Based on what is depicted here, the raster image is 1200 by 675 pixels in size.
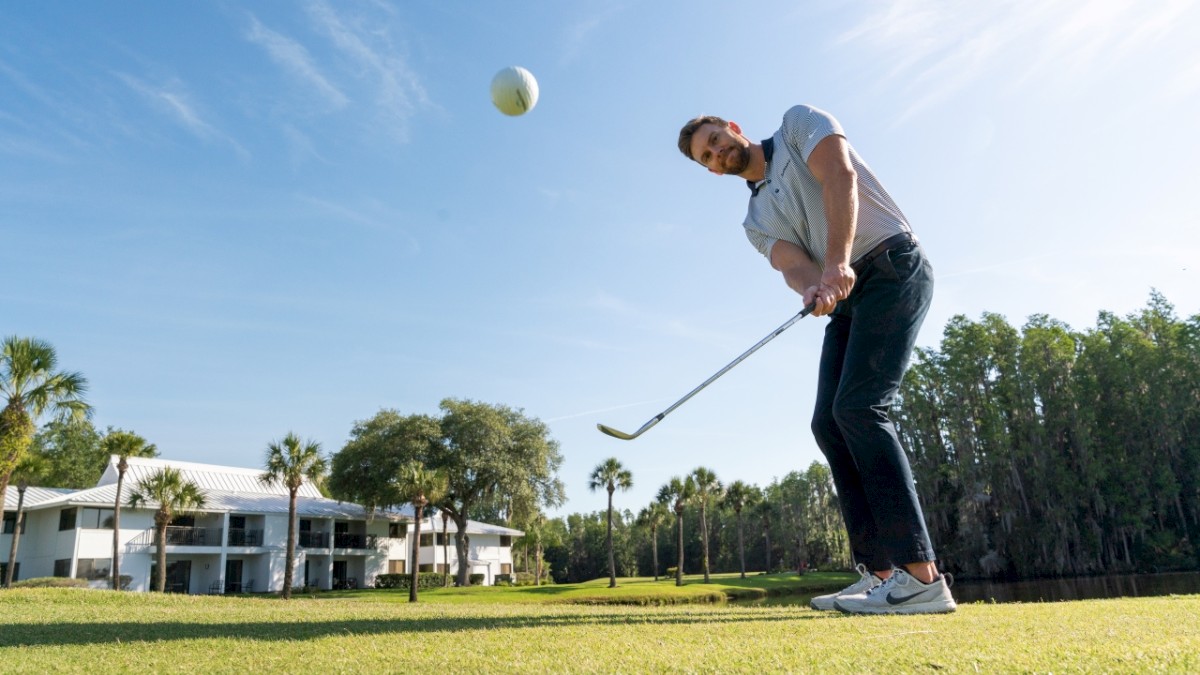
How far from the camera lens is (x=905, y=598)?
3.21 m

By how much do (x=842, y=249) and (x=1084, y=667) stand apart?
207 centimetres

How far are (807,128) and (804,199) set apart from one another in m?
0.37

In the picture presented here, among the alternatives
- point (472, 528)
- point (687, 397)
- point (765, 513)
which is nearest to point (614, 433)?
point (687, 397)

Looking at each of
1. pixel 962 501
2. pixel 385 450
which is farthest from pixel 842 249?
pixel 962 501

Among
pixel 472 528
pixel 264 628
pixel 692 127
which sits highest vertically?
pixel 692 127

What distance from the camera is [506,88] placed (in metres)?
7.96

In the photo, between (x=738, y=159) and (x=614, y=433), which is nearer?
(x=614, y=433)

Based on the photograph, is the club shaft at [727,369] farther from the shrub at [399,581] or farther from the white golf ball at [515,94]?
the shrub at [399,581]

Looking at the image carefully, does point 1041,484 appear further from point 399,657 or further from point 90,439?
point 90,439

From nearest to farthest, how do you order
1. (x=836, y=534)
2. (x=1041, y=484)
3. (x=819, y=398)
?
(x=819, y=398) → (x=1041, y=484) → (x=836, y=534)

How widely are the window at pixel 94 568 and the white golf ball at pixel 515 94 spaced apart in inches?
1689

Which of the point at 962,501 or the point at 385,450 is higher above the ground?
the point at 385,450

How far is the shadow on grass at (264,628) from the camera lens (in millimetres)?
2803

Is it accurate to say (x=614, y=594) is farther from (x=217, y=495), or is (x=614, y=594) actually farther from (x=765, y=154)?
(x=765, y=154)
